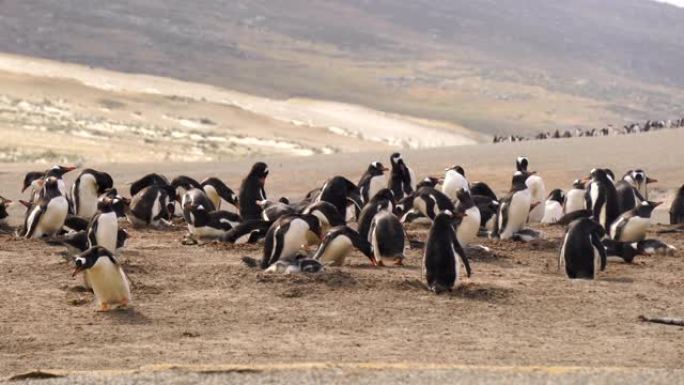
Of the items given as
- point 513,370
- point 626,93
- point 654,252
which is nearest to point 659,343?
point 513,370

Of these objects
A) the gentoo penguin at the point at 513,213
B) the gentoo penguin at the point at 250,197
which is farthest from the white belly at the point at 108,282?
the gentoo penguin at the point at 250,197

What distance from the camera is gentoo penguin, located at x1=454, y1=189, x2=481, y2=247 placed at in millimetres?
12758

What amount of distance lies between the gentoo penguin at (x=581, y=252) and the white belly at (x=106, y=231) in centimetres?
360

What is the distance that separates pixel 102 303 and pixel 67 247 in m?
2.82

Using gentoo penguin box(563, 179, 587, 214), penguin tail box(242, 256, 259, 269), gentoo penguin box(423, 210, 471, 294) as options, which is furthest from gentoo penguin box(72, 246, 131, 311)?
gentoo penguin box(563, 179, 587, 214)

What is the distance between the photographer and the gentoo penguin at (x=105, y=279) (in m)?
9.27

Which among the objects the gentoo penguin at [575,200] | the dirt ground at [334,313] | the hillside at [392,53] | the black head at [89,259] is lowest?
the dirt ground at [334,313]

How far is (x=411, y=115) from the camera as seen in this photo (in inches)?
3169

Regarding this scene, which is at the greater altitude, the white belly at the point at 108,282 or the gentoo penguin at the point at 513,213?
the gentoo penguin at the point at 513,213

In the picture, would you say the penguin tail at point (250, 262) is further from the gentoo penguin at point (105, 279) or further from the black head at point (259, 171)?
the black head at point (259, 171)

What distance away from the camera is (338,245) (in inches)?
444

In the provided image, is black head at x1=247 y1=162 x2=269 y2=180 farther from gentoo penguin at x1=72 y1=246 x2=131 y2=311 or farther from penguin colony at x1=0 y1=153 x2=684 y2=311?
gentoo penguin at x1=72 y1=246 x2=131 y2=311

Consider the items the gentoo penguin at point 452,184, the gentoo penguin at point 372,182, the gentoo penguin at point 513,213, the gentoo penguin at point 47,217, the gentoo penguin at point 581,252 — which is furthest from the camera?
the gentoo penguin at point 372,182

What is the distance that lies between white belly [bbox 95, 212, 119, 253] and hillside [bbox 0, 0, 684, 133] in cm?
6716
